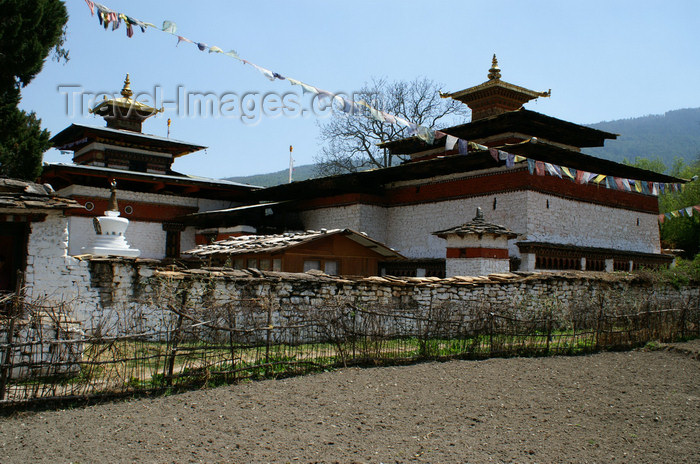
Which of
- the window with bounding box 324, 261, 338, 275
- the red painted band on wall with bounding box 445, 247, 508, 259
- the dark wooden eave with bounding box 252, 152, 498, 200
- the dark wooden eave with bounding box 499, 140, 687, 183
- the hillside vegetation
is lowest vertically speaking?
the window with bounding box 324, 261, 338, 275

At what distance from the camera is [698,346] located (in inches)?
391

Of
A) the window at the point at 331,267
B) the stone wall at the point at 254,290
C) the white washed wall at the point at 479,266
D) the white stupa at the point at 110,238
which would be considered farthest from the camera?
the white washed wall at the point at 479,266

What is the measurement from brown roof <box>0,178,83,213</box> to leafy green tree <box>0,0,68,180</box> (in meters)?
8.35

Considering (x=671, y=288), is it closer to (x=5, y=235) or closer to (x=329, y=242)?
(x=329, y=242)

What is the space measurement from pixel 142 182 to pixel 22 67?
20.7 ft

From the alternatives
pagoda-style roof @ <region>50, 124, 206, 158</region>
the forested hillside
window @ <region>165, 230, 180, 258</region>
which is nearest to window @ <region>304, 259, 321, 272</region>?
window @ <region>165, 230, 180, 258</region>

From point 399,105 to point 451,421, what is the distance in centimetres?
3158

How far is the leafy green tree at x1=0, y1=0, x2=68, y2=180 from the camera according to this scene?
51.0 feet

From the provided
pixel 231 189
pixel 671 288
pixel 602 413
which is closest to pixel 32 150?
pixel 231 189

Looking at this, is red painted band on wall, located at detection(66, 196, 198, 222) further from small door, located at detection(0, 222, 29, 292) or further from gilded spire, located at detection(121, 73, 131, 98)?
small door, located at detection(0, 222, 29, 292)

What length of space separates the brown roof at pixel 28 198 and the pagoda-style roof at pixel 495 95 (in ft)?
54.5

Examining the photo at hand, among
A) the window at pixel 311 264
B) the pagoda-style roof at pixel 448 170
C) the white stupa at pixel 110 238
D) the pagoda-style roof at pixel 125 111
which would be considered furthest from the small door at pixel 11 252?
the pagoda-style roof at pixel 125 111

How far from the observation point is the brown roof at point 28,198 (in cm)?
786

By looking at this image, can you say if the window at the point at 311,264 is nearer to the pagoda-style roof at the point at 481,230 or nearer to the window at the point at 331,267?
the window at the point at 331,267
